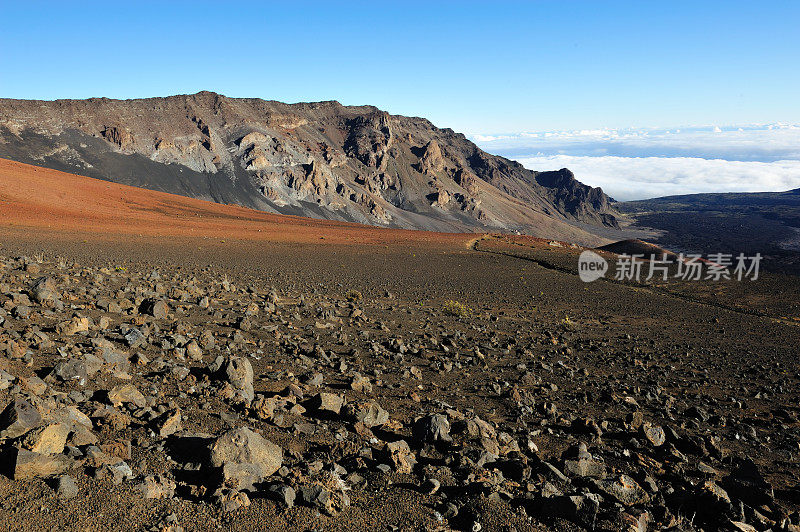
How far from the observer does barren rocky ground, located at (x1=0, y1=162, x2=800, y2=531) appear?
4.38 m

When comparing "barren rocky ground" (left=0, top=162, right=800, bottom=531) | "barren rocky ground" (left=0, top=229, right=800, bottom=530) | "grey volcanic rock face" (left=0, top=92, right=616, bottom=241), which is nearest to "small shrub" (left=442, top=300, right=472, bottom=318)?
"barren rocky ground" (left=0, top=162, right=800, bottom=531)

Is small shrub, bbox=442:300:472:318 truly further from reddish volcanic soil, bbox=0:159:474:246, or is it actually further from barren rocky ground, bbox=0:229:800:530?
reddish volcanic soil, bbox=0:159:474:246

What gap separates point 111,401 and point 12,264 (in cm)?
1296

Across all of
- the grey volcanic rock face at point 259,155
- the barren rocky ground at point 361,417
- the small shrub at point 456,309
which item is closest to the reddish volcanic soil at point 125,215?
the small shrub at point 456,309

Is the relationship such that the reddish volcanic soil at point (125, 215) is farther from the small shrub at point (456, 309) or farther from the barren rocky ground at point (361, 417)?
the barren rocky ground at point (361, 417)

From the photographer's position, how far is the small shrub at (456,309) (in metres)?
17.1

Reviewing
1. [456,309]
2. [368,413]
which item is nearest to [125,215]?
[456,309]

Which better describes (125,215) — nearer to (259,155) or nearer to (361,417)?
(361,417)

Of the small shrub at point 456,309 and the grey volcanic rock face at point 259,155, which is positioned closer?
the small shrub at point 456,309

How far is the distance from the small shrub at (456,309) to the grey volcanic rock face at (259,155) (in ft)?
322

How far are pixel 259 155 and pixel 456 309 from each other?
374 ft

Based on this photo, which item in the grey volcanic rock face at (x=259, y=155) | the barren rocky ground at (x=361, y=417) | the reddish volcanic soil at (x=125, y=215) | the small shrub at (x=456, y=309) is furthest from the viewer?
the grey volcanic rock face at (x=259, y=155)

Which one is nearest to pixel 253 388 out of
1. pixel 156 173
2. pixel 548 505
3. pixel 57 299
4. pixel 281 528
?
pixel 281 528

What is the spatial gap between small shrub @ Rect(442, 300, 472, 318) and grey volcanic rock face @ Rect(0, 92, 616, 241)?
98.1m
